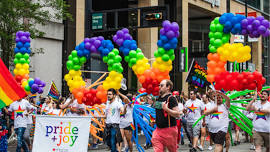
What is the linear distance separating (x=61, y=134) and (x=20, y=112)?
2.82 m

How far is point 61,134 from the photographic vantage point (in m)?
9.38

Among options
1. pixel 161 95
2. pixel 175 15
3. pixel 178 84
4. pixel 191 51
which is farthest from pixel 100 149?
pixel 191 51

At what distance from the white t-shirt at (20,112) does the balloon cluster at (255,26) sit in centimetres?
632

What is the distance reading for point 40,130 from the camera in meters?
9.49

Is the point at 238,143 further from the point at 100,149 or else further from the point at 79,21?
the point at 79,21

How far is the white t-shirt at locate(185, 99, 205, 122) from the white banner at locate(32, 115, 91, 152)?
19.1 feet

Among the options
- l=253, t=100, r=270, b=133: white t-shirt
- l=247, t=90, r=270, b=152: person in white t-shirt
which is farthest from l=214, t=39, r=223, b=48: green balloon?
l=253, t=100, r=270, b=133: white t-shirt

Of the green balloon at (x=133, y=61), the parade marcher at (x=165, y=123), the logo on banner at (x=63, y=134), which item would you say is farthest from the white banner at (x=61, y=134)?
the parade marcher at (x=165, y=123)

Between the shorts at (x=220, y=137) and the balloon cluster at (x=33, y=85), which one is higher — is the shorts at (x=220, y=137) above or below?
below

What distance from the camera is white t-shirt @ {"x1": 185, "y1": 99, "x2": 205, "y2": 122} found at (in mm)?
14484

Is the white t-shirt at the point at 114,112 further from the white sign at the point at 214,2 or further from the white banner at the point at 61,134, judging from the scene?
the white sign at the point at 214,2

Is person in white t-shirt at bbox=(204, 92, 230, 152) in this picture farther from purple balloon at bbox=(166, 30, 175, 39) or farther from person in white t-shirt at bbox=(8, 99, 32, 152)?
person in white t-shirt at bbox=(8, 99, 32, 152)

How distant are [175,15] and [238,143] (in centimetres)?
1380

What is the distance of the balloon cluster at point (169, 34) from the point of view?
894 cm
